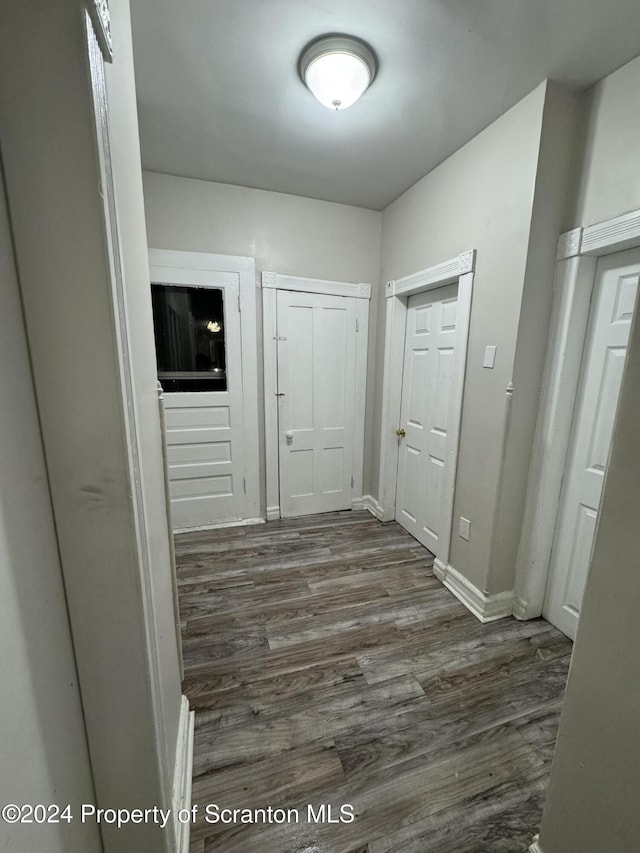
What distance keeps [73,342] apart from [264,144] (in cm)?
208

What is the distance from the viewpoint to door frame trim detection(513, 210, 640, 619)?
146 cm

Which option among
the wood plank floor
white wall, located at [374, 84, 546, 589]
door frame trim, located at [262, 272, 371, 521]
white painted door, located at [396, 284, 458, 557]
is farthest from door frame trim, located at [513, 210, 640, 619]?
door frame trim, located at [262, 272, 371, 521]

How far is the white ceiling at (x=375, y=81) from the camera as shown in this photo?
46.8 inches

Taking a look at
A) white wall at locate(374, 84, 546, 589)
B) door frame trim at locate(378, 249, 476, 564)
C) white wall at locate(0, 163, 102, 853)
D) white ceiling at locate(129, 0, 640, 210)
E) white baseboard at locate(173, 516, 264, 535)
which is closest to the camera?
white wall at locate(0, 163, 102, 853)

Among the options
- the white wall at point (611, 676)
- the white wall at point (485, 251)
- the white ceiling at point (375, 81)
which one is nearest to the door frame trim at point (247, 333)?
the white ceiling at point (375, 81)

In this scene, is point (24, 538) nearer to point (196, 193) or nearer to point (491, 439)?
point (491, 439)

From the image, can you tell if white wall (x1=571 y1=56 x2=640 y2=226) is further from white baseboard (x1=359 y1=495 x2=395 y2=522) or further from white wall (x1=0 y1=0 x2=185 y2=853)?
white baseboard (x1=359 y1=495 x2=395 y2=522)

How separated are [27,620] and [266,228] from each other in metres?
2.71

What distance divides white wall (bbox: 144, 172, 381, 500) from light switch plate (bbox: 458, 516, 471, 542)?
158 cm

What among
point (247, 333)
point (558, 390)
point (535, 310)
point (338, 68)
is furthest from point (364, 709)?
point (338, 68)

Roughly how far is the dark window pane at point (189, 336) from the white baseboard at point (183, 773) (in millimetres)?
1977

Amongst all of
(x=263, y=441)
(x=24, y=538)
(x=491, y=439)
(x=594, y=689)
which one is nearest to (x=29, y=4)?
(x=24, y=538)

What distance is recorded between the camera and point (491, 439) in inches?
71.0

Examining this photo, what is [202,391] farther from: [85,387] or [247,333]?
[85,387]
